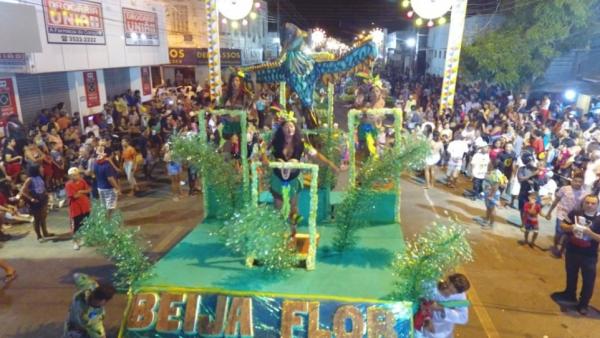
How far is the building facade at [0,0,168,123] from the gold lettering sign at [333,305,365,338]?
10.8 m

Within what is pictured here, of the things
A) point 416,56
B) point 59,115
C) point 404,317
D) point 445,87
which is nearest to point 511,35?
point 445,87

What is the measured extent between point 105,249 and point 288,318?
2443 millimetres

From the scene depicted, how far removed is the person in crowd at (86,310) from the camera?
14.9 feet

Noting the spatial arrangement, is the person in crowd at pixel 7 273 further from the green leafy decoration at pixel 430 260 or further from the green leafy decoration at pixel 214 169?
the green leafy decoration at pixel 430 260

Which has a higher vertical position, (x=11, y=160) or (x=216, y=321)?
(x=11, y=160)

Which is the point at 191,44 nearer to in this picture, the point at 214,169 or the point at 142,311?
the point at 214,169

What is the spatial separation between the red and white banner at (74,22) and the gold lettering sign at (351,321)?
1247 cm

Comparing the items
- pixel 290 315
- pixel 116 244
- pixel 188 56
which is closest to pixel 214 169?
pixel 116 244

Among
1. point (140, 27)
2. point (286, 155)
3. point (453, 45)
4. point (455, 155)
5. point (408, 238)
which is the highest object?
point (140, 27)

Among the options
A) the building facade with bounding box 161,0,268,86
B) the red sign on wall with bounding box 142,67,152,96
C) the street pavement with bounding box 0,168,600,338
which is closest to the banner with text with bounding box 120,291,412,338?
the street pavement with bounding box 0,168,600,338

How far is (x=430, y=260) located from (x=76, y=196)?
240 inches

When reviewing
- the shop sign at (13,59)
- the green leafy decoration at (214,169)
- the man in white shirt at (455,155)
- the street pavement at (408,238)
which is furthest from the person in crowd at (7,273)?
the man in white shirt at (455,155)

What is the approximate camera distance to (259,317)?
512 centimetres

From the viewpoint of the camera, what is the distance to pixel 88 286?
4.64 m
